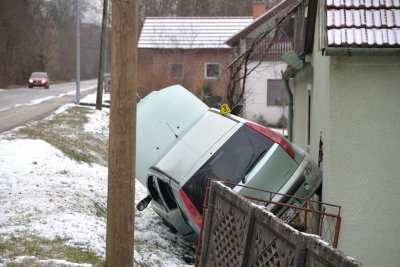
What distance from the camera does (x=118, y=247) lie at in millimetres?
6500

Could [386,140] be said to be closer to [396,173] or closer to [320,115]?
[396,173]

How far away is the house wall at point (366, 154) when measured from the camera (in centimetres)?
821

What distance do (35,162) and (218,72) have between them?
102 ft

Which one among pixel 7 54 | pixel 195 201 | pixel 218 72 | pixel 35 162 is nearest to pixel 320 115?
pixel 195 201

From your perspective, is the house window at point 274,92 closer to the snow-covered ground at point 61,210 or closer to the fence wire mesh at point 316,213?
the snow-covered ground at point 61,210

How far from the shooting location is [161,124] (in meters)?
10.2

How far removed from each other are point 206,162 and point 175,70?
105 ft

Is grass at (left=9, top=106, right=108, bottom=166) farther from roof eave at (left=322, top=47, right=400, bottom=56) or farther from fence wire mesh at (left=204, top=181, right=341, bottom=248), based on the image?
roof eave at (left=322, top=47, right=400, bottom=56)

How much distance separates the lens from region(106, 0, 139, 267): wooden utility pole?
20.5 feet

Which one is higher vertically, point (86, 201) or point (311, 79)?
point (311, 79)

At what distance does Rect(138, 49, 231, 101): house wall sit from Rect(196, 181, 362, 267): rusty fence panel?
2910 cm

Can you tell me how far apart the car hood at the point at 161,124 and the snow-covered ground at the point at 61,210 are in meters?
1.09

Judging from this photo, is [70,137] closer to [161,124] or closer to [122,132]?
[161,124]

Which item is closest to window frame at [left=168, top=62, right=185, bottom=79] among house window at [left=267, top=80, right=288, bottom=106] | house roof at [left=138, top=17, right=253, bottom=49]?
house roof at [left=138, top=17, right=253, bottom=49]
